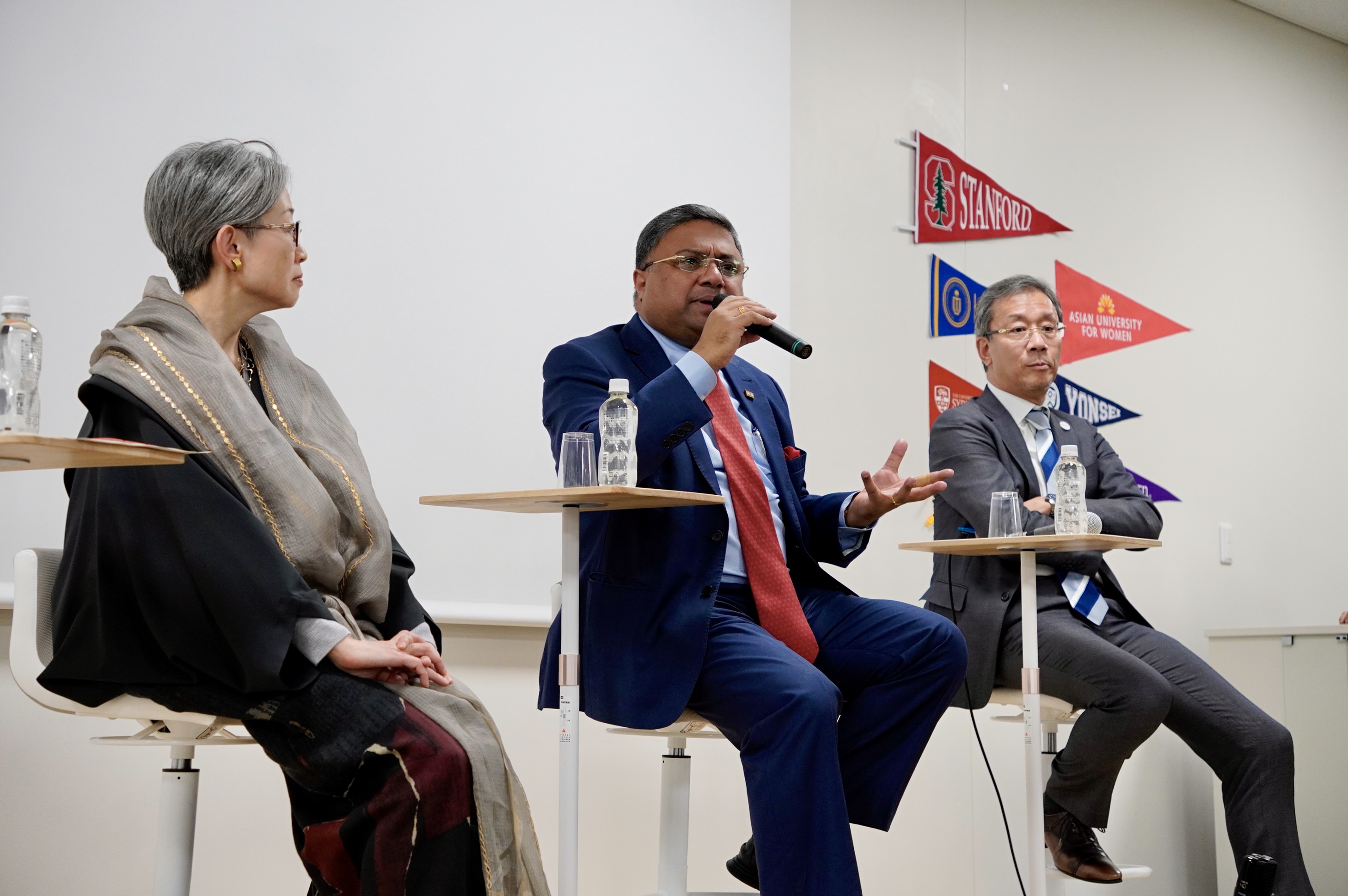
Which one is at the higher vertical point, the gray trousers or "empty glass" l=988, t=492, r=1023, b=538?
"empty glass" l=988, t=492, r=1023, b=538

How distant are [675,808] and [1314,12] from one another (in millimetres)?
4466

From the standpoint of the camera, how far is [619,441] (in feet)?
6.86

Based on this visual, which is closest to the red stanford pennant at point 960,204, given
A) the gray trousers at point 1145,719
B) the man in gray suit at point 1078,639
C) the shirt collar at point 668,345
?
the man in gray suit at point 1078,639

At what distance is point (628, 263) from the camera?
3.36m

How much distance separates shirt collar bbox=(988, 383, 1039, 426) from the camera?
3.28 meters

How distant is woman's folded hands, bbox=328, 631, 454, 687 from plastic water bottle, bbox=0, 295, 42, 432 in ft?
1.82

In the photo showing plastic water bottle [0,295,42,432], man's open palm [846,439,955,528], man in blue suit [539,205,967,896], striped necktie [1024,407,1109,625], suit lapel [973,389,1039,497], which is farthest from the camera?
suit lapel [973,389,1039,497]

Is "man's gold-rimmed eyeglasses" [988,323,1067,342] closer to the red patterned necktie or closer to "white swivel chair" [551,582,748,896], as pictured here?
the red patterned necktie

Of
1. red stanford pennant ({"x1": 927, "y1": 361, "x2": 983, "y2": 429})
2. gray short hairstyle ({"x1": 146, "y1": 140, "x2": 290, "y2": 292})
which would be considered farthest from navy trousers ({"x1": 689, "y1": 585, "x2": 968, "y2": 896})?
red stanford pennant ({"x1": 927, "y1": 361, "x2": 983, "y2": 429})

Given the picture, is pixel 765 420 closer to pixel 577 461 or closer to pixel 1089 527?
pixel 577 461

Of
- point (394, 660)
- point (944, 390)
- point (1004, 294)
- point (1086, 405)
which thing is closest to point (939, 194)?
point (944, 390)

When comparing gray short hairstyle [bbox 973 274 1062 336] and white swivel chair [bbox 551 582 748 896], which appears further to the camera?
gray short hairstyle [bbox 973 274 1062 336]

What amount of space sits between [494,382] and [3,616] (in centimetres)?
121

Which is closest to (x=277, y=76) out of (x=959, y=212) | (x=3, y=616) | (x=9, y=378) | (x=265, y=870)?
(x=3, y=616)
